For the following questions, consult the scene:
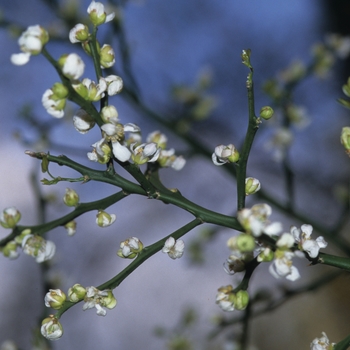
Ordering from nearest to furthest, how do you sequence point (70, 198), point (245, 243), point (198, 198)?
point (245, 243)
point (70, 198)
point (198, 198)

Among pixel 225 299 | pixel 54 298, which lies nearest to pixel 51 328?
pixel 54 298

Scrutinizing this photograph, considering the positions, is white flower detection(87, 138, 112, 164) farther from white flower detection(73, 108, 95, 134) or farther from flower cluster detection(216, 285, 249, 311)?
flower cluster detection(216, 285, 249, 311)

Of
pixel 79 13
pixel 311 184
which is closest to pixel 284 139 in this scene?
pixel 79 13

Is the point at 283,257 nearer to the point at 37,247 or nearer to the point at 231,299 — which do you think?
the point at 231,299

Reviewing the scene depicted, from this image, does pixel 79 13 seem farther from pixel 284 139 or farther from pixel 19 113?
pixel 284 139

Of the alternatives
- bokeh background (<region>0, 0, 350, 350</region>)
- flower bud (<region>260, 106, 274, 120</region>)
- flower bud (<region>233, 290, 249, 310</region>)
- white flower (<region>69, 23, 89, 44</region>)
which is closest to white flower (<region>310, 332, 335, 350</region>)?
flower bud (<region>233, 290, 249, 310</region>)

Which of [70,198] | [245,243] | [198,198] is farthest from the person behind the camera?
[198,198]

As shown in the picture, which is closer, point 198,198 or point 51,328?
point 51,328
